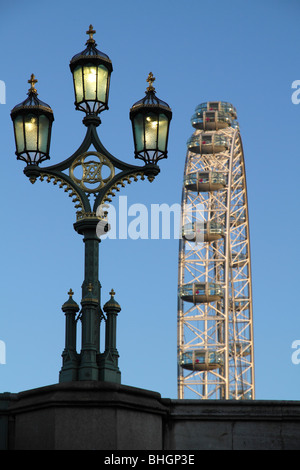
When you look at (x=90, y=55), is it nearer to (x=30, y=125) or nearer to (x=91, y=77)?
(x=91, y=77)

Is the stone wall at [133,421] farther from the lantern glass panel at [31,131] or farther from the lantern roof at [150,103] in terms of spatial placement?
the lantern roof at [150,103]

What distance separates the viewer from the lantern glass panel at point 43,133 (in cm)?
1145

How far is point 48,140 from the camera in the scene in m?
11.6

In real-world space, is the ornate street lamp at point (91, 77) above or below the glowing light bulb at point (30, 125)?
above

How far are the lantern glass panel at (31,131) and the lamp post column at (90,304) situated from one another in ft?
3.48

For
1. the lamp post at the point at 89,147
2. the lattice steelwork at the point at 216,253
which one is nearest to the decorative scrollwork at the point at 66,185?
the lamp post at the point at 89,147

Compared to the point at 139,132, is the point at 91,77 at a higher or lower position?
higher

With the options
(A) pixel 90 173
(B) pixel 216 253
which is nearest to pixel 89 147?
(A) pixel 90 173

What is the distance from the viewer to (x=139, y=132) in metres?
11.6

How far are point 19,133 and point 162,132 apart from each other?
166 centimetres

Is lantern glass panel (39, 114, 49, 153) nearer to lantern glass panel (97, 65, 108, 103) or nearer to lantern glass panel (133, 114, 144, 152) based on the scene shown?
lantern glass panel (97, 65, 108, 103)

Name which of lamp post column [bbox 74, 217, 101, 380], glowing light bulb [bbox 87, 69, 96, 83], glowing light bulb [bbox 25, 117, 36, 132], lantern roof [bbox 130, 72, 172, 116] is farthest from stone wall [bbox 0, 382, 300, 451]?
glowing light bulb [bbox 87, 69, 96, 83]

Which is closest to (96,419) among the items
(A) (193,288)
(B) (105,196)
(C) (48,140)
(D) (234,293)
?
(B) (105,196)

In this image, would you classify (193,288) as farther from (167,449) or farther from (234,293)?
(167,449)
